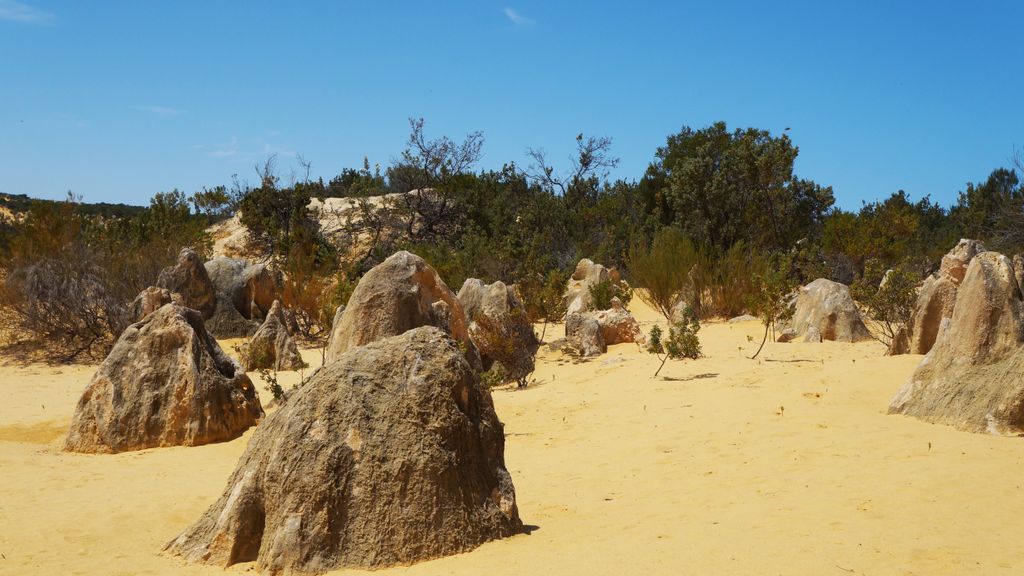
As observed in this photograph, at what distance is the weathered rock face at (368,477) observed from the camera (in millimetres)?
4219

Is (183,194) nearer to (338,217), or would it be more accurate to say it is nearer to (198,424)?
(338,217)

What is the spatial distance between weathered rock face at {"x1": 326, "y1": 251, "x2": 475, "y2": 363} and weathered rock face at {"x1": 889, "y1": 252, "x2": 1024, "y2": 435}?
5.34 metres

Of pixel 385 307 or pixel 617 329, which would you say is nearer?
pixel 385 307

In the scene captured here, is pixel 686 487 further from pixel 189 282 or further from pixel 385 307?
pixel 189 282

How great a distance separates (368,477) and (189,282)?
1314 cm

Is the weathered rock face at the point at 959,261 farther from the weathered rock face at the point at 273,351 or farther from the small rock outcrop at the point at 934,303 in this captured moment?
the weathered rock face at the point at 273,351

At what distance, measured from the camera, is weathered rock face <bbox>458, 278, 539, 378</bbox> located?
11781 millimetres

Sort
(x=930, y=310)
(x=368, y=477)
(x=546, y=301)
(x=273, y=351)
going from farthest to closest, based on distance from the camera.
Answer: (x=546, y=301) → (x=273, y=351) → (x=930, y=310) → (x=368, y=477)

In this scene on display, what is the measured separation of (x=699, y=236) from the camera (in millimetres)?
23172

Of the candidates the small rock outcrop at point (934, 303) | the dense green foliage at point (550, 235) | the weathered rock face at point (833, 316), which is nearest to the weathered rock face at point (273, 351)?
the dense green foliage at point (550, 235)

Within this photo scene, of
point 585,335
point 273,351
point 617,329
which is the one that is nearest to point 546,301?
point 617,329

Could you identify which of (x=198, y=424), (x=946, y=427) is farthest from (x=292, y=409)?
(x=946, y=427)

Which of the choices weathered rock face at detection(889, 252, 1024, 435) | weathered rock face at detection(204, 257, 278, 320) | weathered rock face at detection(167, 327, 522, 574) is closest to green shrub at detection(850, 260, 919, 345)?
weathered rock face at detection(889, 252, 1024, 435)

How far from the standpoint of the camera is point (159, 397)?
8.23 meters
